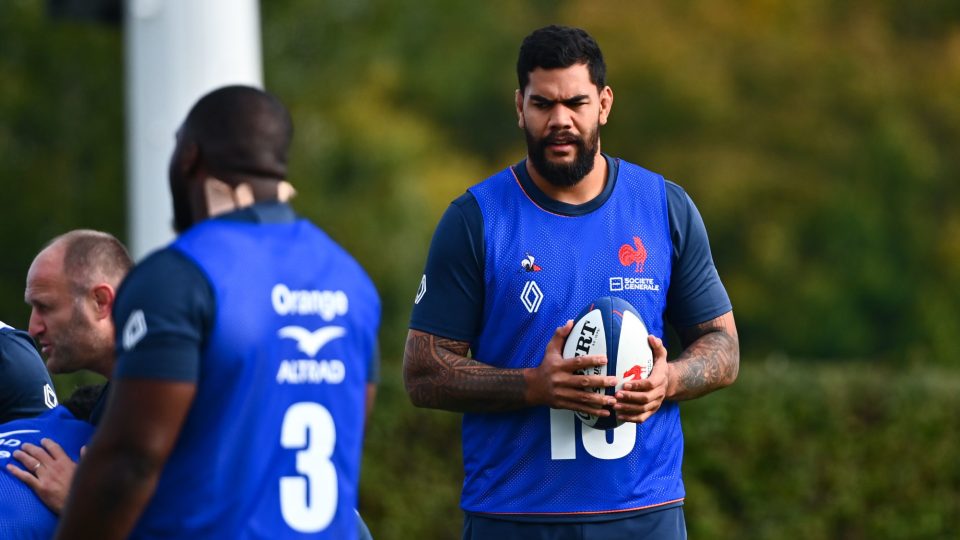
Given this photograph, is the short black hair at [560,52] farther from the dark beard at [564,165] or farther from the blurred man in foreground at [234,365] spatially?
the blurred man in foreground at [234,365]

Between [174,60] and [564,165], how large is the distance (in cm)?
365

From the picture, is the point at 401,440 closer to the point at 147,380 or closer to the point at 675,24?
the point at 147,380

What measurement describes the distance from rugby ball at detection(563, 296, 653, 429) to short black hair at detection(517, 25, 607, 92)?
2.61 feet

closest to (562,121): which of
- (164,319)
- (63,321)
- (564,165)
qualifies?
(564,165)

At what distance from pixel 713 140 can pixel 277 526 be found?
38336 millimetres

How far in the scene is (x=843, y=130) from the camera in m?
42.6

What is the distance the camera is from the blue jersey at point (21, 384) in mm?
4801

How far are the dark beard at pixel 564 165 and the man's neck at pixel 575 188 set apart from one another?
35 mm

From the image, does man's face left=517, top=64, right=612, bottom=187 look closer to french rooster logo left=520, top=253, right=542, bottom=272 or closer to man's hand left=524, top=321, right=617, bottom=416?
french rooster logo left=520, top=253, right=542, bottom=272

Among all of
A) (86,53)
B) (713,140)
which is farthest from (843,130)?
(86,53)

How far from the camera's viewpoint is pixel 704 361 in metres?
5.37

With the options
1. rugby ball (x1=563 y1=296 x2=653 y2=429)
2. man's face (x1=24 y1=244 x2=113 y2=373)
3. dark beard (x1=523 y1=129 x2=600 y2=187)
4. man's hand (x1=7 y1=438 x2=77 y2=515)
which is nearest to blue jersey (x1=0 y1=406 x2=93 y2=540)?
man's hand (x1=7 y1=438 x2=77 y2=515)

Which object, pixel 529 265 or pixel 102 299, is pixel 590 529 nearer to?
pixel 529 265

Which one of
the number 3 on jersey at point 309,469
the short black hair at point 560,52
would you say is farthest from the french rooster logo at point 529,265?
the number 3 on jersey at point 309,469
